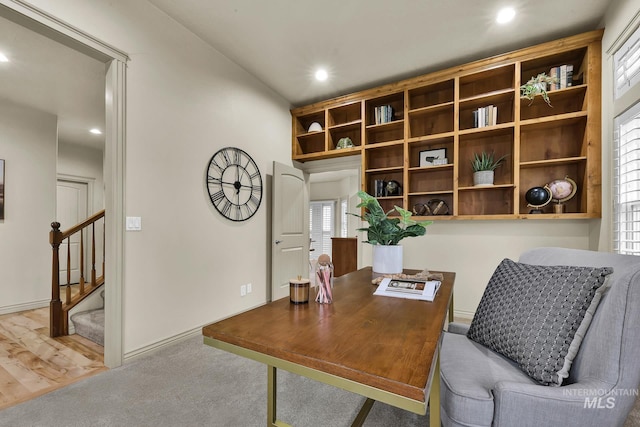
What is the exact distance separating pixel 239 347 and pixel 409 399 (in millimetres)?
516

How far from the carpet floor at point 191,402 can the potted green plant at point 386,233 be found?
0.81 m

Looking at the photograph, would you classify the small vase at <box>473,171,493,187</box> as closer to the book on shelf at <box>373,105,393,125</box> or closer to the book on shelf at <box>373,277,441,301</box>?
the book on shelf at <box>373,105,393,125</box>

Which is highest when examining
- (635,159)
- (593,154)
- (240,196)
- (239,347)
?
(593,154)

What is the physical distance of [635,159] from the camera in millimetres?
1862

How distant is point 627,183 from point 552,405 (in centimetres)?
210

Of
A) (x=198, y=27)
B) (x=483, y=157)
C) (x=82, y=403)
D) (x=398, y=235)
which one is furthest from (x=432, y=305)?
(x=198, y=27)

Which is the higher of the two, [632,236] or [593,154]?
[593,154]

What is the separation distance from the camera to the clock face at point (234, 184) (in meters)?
2.83

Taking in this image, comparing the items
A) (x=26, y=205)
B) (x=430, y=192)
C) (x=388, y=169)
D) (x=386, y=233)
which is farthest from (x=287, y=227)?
(x=26, y=205)

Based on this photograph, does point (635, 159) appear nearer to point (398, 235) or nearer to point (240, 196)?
point (398, 235)

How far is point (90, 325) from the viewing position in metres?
2.60

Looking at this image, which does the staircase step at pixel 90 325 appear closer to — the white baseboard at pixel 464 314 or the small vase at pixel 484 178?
the white baseboard at pixel 464 314

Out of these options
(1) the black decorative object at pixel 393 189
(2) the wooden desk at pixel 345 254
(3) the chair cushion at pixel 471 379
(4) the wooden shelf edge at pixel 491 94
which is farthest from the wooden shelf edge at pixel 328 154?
(3) the chair cushion at pixel 471 379

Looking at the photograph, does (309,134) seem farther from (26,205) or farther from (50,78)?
(26,205)
